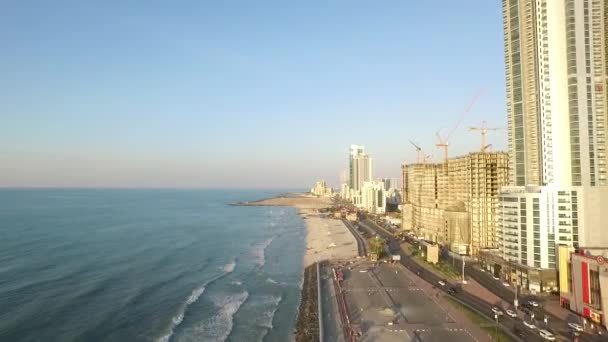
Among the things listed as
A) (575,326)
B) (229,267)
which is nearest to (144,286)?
(229,267)

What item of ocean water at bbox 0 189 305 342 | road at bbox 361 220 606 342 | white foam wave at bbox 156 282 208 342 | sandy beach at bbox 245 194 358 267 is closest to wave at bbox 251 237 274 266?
ocean water at bbox 0 189 305 342

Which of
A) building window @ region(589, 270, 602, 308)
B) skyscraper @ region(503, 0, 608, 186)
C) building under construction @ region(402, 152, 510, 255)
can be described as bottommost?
building window @ region(589, 270, 602, 308)

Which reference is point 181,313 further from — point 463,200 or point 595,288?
point 463,200

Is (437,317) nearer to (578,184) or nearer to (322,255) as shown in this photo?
(578,184)

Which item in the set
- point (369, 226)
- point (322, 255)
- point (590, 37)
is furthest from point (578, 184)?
point (369, 226)

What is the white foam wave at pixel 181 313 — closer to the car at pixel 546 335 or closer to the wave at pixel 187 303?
the wave at pixel 187 303

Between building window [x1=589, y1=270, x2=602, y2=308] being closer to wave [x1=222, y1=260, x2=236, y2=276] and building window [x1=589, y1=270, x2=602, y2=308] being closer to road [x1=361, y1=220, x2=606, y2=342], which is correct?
road [x1=361, y1=220, x2=606, y2=342]
